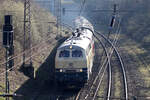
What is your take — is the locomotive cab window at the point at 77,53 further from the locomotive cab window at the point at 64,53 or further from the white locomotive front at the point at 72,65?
the locomotive cab window at the point at 64,53

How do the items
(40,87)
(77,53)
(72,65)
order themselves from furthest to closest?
1. (40,87)
2. (77,53)
3. (72,65)

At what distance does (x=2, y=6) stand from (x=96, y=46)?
46.7 ft

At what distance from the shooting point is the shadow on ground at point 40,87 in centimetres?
2317

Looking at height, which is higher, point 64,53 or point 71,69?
point 64,53

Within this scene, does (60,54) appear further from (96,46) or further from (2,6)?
(96,46)

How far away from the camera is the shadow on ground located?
23.2m

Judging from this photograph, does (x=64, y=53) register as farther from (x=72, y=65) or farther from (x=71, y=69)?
(x=71, y=69)

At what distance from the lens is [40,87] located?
2562 centimetres

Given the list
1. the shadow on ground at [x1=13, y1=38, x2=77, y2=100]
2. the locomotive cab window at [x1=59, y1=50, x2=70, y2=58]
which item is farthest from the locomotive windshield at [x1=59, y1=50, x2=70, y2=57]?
the shadow on ground at [x1=13, y1=38, x2=77, y2=100]

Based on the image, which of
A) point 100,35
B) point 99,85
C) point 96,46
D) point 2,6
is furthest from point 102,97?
point 100,35

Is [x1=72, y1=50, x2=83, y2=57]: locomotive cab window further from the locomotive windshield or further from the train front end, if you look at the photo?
the locomotive windshield

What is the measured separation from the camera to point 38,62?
3234 centimetres

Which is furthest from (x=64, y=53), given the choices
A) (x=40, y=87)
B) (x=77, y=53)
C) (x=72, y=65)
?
(x=40, y=87)

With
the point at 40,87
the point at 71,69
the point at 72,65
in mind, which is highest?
the point at 72,65
